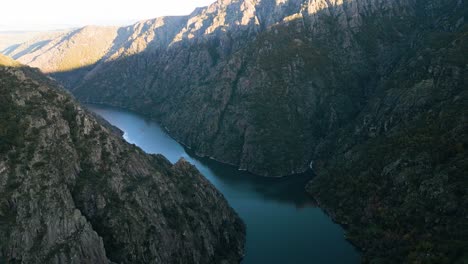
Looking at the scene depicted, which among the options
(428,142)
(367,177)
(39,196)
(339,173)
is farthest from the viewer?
(339,173)

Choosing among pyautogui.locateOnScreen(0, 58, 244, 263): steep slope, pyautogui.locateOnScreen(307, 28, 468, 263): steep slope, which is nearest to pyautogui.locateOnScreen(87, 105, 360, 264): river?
pyautogui.locateOnScreen(307, 28, 468, 263): steep slope

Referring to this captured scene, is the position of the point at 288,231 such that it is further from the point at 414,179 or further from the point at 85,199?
the point at 85,199

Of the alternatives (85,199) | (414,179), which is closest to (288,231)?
(414,179)

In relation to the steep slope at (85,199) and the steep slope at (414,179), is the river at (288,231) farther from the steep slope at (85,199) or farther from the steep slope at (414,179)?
the steep slope at (85,199)

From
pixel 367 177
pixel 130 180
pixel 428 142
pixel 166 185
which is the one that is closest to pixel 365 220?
pixel 367 177

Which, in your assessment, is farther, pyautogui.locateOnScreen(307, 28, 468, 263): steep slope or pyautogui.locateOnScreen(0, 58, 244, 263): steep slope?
pyautogui.locateOnScreen(307, 28, 468, 263): steep slope

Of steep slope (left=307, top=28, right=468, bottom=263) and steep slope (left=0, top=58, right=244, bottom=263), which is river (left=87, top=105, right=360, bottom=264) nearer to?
steep slope (left=307, top=28, right=468, bottom=263)

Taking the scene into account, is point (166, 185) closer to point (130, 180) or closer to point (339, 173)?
point (130, 180)

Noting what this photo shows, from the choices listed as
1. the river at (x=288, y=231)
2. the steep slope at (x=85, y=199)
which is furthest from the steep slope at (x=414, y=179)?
the steep slope at (x=85, y=199)
